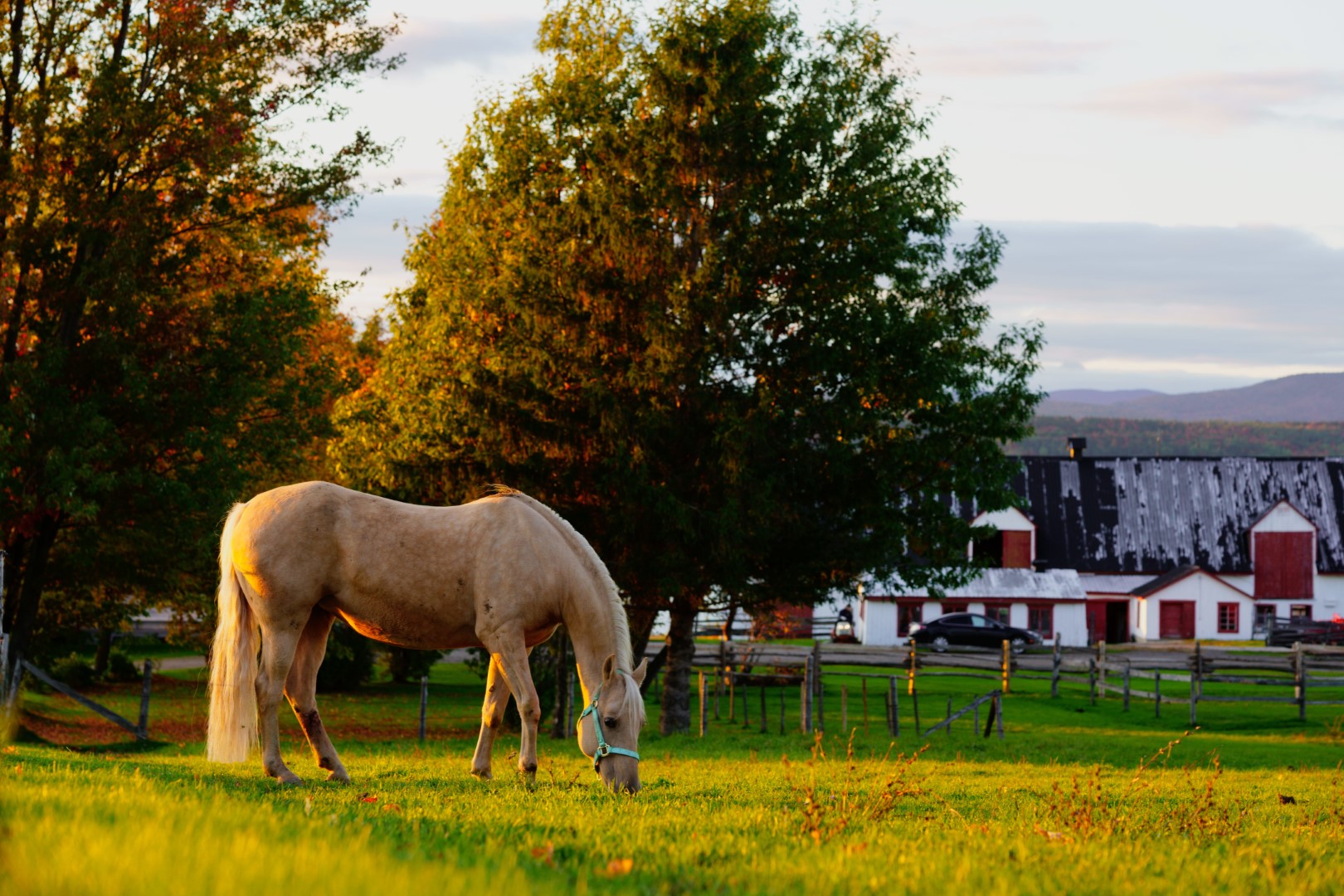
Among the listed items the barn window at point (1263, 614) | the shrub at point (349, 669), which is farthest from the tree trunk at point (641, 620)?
the barn window at point (1263, 614)

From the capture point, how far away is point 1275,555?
61750 millimetres

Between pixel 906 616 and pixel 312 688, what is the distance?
4994 centimetres

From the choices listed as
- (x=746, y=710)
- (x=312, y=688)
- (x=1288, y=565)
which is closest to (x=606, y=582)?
(x=312, y=688)

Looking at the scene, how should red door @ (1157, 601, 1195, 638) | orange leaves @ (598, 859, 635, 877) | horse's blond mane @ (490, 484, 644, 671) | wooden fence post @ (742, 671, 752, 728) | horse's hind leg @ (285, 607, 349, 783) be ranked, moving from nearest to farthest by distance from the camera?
orange leaves @ (598, 859, 635, 877), horse's blond mane @ (490, 484, 644, 671), horse's hind leg @ (285, 607, 349, 783), wooden fence post @ (742, 671, 752, 728), red door @ (1157, 601, 1195, 638)

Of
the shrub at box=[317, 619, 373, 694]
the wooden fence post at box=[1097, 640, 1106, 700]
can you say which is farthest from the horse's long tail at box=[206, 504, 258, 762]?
the wooden fence post at box=[1097, 640, 1106, 700]

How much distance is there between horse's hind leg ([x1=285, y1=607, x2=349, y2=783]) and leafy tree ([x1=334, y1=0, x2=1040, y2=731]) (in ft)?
31.0

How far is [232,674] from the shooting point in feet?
34.9

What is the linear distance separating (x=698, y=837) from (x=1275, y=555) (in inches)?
2478

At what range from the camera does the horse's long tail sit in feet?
34.1

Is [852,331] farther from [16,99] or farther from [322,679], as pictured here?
[322,679]

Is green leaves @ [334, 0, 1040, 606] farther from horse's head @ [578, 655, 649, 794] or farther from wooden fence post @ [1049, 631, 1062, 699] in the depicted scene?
wooden fence post @ [1049, 631, 1062, 699]

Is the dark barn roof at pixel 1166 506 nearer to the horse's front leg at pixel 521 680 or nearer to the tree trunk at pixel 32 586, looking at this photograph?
the tree trunk at pixel 32 586

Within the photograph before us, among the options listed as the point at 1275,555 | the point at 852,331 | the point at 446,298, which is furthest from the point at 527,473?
the point at 1275,555

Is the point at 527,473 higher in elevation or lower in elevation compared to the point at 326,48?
lower
